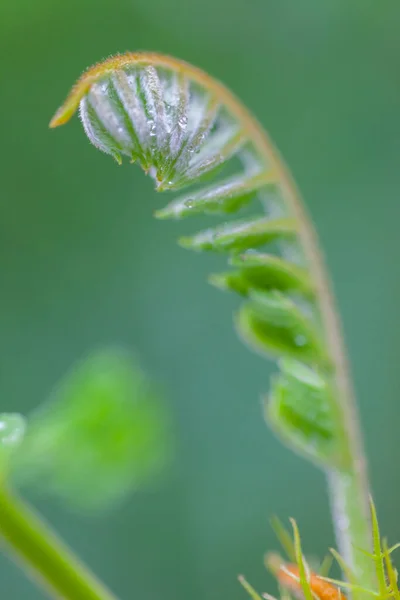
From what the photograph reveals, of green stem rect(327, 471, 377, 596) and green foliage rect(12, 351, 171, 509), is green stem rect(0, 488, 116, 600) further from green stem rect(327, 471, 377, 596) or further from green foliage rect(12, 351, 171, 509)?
green foliage rect(12, 351, 171, 509)

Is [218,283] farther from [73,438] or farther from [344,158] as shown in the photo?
[344,158]

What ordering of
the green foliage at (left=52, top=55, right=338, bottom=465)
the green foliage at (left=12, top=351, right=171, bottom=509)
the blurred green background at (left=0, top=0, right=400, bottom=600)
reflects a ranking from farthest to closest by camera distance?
the blurred green background at (left=0, top=0, right=400, bottom=600) < the green foliage at (left=12, top=351, right=171, bottom=509) < the green foliage at (left=52, top=55, right=338, bottom=465)

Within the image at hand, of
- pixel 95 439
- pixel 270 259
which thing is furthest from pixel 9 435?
pixel 95 439

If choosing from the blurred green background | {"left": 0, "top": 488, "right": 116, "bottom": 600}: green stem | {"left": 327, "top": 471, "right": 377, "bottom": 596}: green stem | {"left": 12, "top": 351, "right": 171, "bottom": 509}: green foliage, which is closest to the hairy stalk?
{"left": 327, "top": 471, "right": 377, "bottom": 596}: green stem

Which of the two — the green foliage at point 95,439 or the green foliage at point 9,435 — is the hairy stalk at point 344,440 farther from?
the green foliage at point 95,439

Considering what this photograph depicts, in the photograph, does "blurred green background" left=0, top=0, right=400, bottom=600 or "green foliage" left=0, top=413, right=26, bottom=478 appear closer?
"green foliage" left=0, top=413, right=26, bottom=478

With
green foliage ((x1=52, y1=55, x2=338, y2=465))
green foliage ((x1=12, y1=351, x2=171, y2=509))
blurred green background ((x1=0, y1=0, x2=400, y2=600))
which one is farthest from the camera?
blurred green background ((x1=0, y1=0, x2=400, y2=600))

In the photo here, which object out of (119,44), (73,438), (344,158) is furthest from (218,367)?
(73,438)

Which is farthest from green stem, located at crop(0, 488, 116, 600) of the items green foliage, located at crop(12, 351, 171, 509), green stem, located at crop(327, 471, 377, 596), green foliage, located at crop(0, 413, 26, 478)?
green foliage, located at crop(12, 351, 171, 509)

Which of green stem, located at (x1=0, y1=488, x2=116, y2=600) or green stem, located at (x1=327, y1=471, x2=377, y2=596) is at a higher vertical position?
green stem, located at (x1=0, y1=488, x2=116, y2=600)
